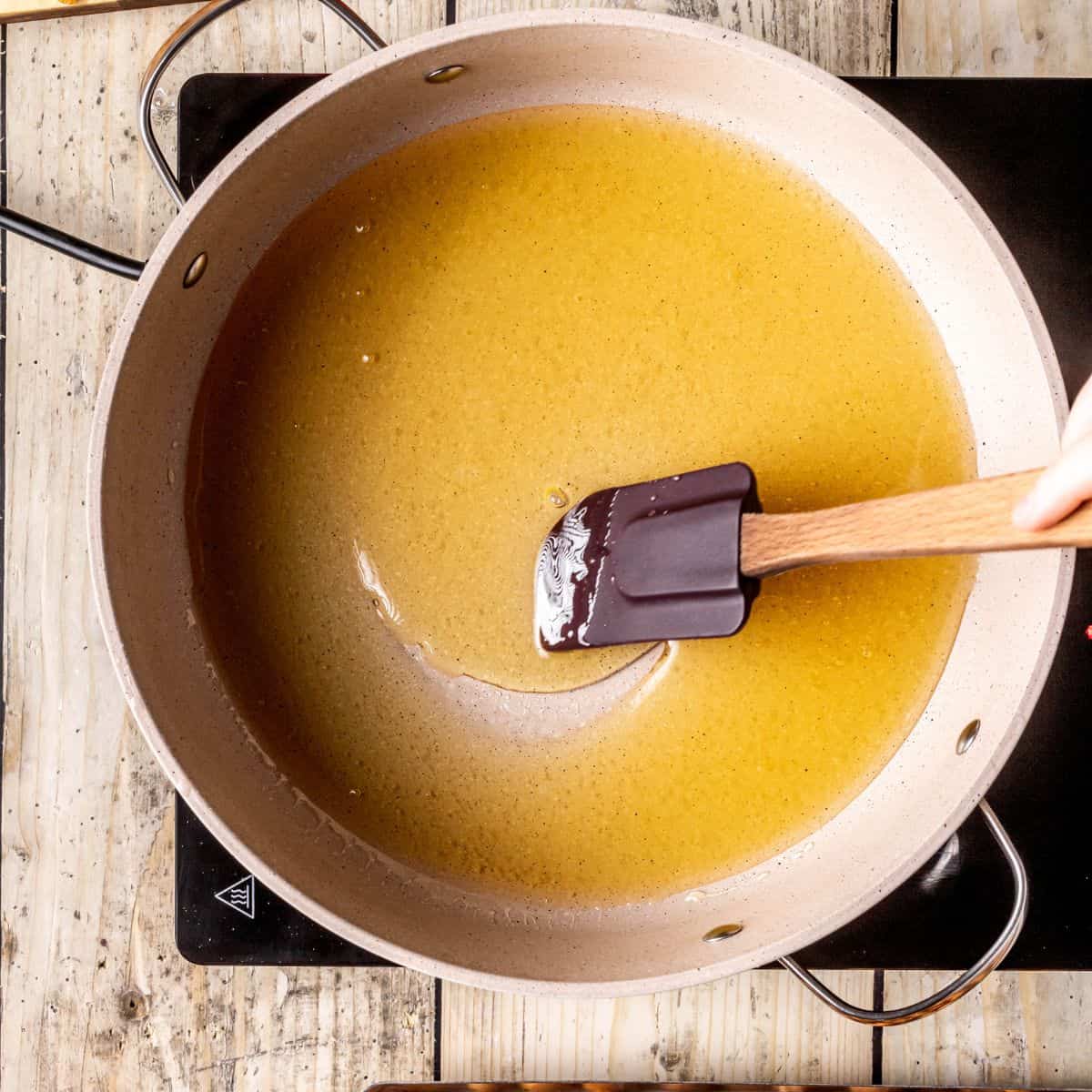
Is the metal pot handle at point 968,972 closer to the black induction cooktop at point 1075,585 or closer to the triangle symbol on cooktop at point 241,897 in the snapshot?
the black induction cooktop at point 1075,585

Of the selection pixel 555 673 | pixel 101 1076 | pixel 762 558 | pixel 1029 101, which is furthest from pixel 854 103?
pixel 101 1076

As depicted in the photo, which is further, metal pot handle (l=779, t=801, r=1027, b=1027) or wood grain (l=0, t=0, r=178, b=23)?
wood grain (l=0, t=0, r=178, b=23)

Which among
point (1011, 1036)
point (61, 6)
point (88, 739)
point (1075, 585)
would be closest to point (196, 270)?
point (61, 6)

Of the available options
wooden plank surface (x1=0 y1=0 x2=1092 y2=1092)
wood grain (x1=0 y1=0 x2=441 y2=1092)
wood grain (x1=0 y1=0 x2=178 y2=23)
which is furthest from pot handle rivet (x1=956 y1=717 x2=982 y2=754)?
wood grain (x1=0 y1=0 x2=178 y2=23)

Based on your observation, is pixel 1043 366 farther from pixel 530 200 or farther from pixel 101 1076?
pixel 101 1076

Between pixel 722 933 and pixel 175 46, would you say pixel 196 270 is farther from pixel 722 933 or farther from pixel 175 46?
pixel 722 933

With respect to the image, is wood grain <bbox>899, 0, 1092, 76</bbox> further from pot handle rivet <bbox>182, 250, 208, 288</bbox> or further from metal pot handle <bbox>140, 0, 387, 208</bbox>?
pot handle rivet <bbox>182, 250, 208, 288</bbox>
